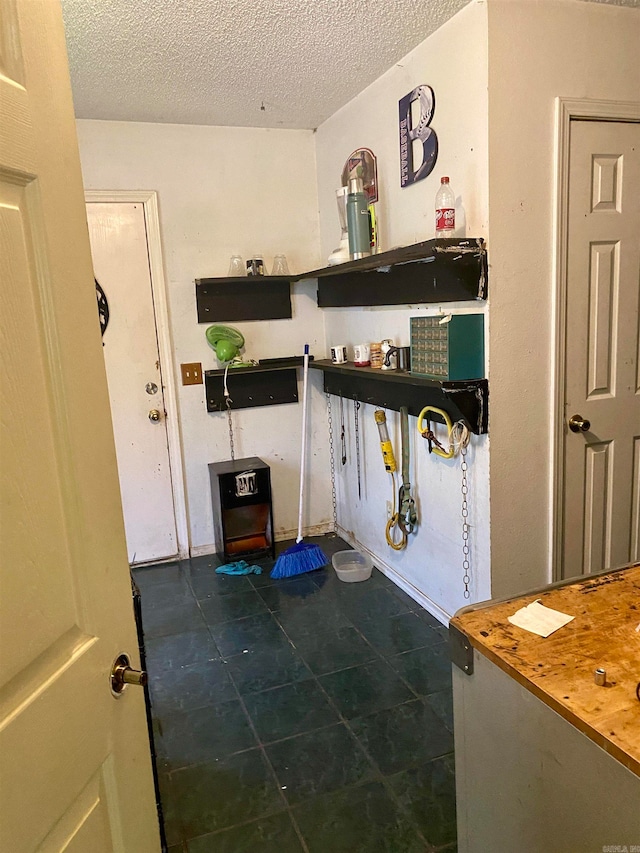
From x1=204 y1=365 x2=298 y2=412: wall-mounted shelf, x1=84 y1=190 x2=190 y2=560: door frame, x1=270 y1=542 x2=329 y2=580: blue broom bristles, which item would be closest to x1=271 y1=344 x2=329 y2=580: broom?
x1=270 y1=542 x2=329 y2=580: blue broom bristles

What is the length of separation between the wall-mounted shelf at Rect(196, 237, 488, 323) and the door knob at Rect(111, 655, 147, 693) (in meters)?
1.70

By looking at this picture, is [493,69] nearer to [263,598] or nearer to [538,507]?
[538,507]

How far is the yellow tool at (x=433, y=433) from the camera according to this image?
94.4 inches

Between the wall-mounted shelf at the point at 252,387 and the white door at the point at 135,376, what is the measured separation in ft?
0.99

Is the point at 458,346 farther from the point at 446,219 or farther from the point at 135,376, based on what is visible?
the point at 135,376

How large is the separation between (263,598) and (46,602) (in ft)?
7.95

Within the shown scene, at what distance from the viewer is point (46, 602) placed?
771 millimetres

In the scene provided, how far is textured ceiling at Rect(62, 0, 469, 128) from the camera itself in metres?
2.09

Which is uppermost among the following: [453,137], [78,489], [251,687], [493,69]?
[493,69]

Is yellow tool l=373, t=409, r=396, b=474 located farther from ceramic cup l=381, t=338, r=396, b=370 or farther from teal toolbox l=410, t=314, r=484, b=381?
teal toolbox l=410, t=314, r=484, b=381

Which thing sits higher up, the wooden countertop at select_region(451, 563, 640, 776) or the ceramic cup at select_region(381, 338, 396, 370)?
the ceramic cup at select_region(381, 338, 396, 370)

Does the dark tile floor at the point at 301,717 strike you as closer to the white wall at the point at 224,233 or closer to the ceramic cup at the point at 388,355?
the white wall at the point at 224,233

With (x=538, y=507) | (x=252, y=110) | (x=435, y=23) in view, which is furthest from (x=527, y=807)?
(x=252, y=110)

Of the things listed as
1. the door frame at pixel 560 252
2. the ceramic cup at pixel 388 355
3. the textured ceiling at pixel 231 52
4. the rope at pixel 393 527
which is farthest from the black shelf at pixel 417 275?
the rope at pixel 393 527
